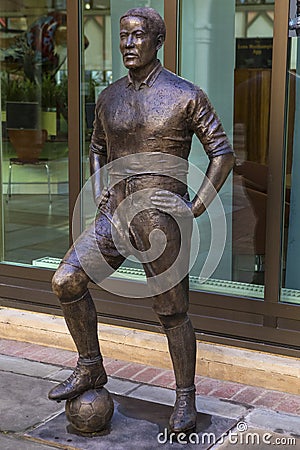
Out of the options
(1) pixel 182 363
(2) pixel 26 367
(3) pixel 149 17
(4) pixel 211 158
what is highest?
(3) pixel 149 17

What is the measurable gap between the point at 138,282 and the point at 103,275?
1.40 meters

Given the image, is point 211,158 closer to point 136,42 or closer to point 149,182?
point 149,182

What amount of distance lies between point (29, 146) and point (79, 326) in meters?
6.36

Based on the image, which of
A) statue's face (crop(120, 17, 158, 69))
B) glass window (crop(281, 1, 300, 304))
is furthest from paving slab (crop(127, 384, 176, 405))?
statue's face (crop(120, 17, 158, 69))

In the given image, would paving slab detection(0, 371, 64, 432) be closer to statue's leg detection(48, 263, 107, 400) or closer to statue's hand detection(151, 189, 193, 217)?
statue's leg detection(48, 263, 107, 400)

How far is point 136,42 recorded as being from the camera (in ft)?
11.9

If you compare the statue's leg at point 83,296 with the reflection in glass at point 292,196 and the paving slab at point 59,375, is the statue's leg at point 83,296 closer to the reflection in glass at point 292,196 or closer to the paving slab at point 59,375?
the paving slab at point 59,375

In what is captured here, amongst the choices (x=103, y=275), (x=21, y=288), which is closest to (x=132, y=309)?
(x=21, y=288)

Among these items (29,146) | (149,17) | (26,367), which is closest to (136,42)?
(149,17)

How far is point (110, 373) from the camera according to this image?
16.2 feet

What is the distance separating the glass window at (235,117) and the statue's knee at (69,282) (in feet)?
5.16

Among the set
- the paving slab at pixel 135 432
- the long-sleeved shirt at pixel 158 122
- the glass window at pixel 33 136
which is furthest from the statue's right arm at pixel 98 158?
the glass window at pixel 33 136

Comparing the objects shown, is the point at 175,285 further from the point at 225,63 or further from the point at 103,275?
the point at 225,63

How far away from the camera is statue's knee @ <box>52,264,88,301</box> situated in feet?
12.5
